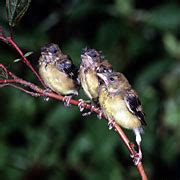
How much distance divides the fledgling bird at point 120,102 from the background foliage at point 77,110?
2077 millimetres

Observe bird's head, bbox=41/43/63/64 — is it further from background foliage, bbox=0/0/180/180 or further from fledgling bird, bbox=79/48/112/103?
background foliage, bbox=0/0/180/180

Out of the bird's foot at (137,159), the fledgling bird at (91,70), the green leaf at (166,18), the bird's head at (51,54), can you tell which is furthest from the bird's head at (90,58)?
the green leaf at (166,18)

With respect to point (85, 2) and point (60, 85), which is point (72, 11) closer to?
point (85, 2)

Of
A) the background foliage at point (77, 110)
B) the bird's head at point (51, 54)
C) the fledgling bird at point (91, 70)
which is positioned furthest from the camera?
the background foliage at point (77, 110)

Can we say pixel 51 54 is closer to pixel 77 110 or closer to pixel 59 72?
pixel 59 72

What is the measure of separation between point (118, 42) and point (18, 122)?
113cm

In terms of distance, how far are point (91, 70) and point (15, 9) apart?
122 centimetres

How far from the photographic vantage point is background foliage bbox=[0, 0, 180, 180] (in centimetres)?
515

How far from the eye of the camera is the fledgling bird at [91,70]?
288 cm

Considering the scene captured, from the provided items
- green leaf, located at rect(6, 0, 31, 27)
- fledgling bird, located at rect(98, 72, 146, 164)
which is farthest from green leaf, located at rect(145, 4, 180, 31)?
green leaf, located at rect(6, 0, 31, 27)

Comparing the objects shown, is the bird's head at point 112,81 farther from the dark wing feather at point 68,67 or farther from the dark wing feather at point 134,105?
the dark wing feather at point 68,67

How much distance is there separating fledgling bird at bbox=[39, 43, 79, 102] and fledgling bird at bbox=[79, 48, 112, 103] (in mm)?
78

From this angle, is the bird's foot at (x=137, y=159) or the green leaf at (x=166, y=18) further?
the green leaf at (x=166, y=18)

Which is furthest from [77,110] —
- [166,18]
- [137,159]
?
[137,159]
